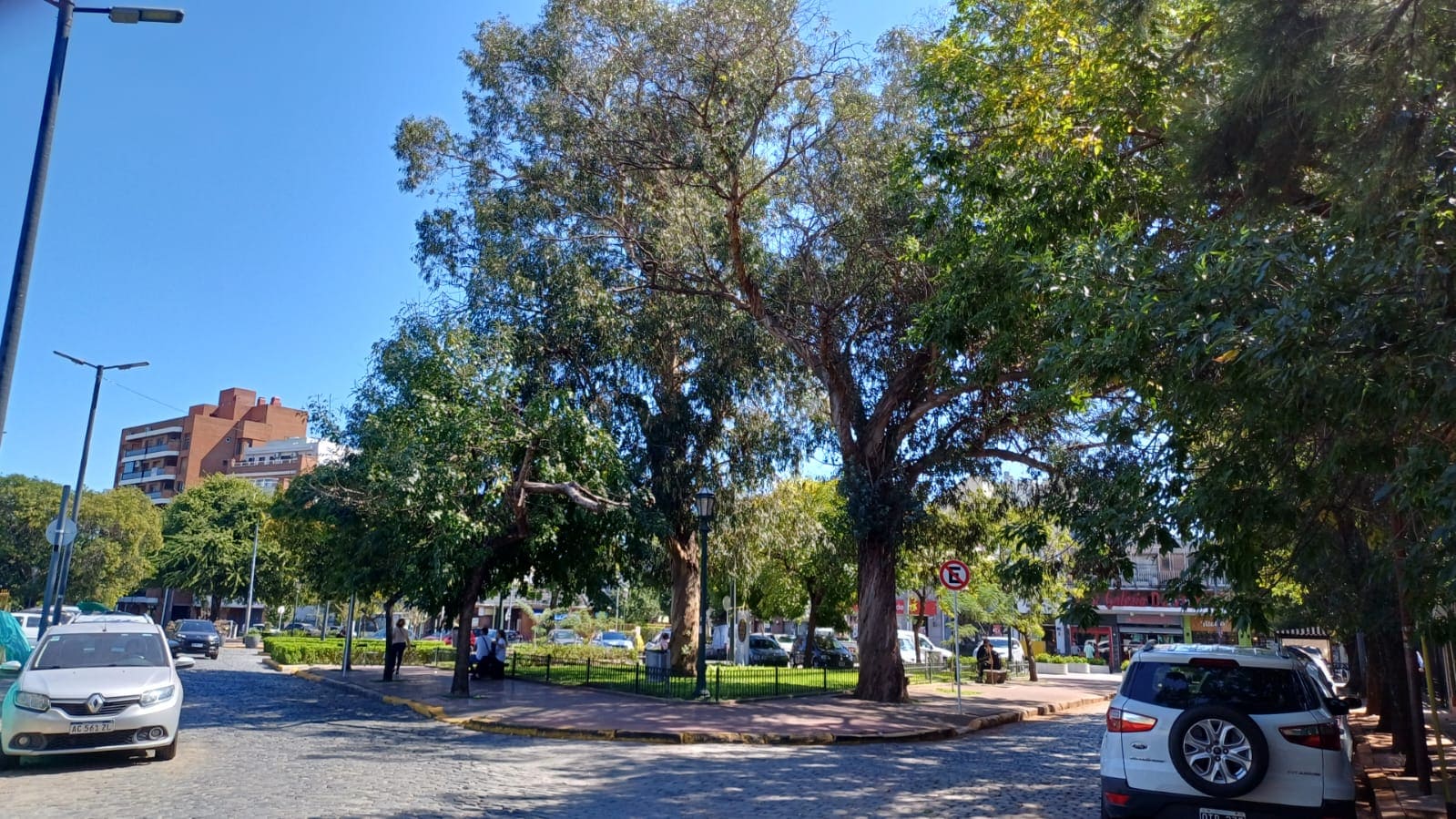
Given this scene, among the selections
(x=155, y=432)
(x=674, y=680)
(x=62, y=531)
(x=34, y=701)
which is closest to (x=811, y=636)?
(x=674, y=680)

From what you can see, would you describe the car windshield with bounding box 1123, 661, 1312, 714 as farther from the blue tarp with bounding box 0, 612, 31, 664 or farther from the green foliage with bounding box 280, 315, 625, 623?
the blue tarp with bounding box 0, 612, 31, 664

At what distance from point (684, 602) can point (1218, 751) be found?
21.7 meters

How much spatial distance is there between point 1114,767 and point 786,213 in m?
16.2

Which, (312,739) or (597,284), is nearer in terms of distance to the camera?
(312,739)

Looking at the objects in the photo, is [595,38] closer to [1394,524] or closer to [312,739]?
[312,739]

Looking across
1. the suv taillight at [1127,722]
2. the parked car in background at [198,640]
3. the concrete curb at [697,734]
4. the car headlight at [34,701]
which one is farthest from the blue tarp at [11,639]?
the suv taillight at [1127,722]

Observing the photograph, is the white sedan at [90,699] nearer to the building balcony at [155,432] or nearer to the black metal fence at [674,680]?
the black metal fence at [674,680]

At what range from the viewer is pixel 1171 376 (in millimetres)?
7996

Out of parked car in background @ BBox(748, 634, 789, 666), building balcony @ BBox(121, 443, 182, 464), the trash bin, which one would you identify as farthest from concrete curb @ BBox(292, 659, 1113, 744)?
building balcony @ BBox(121, 443, 182, 464)

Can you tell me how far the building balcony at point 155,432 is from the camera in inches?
3792

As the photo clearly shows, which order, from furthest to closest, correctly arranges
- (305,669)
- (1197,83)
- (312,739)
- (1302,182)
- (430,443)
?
A: (305,669), (430,443), (312,739), (1197,83), (1302,182)

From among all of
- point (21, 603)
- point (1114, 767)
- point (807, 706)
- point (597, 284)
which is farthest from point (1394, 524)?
point (21, 603)

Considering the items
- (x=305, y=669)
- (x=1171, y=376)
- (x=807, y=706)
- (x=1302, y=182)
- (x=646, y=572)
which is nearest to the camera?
(x=1171, y=376)

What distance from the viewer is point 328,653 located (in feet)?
122
